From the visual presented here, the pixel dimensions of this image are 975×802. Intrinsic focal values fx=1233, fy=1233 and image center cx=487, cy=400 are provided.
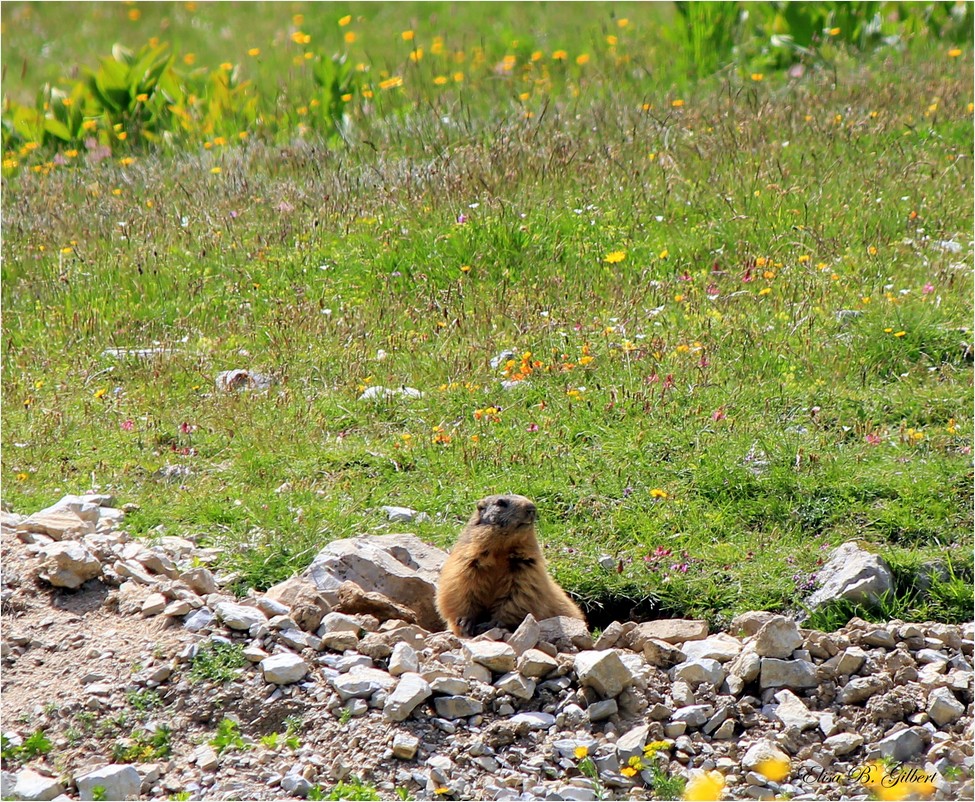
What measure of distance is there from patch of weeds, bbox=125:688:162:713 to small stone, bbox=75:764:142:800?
1.44 ft

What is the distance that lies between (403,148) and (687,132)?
8.78ft

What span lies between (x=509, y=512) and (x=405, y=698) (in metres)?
1.29

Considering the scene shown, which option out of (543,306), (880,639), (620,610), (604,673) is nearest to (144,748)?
(604,673)

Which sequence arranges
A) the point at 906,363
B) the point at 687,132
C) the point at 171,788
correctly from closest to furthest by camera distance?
the point at 171,788, the point at 906,363, the point at 687,132

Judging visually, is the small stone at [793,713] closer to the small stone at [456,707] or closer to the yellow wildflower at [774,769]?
the yellow wildflower at [774,769]

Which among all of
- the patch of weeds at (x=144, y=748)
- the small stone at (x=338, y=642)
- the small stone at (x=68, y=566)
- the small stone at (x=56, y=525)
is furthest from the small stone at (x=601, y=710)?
the small stone at (x=56, y=525)

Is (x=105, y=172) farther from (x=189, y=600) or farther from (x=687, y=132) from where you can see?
(x=189, y=600)

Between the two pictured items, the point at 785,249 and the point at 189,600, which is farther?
the point at 785,249

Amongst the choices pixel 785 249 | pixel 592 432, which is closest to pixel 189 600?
pixel 592 432

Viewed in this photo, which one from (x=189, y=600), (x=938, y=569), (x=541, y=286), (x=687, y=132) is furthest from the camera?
(x=687, y=132)

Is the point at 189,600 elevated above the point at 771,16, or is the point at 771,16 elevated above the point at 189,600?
the point at 771,16

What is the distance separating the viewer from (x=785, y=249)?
372 inches

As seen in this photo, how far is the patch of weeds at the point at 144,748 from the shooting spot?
4801mm

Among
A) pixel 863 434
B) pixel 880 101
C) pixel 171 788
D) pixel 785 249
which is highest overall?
pixel 880 101
